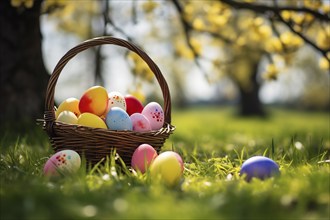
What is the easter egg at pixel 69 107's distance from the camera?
2.53 metres

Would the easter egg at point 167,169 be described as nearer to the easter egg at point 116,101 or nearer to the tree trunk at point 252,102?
the easter egg at point 116,101

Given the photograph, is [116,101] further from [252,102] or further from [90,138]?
[252,102]

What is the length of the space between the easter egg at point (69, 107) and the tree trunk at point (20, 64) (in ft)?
6.04

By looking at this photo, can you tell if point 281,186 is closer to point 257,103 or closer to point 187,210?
point 187,210

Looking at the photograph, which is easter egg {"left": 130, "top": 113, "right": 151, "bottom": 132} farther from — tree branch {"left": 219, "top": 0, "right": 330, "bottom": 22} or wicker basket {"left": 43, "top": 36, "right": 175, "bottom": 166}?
tree branch {"left": 219, "top": 0, "right": 330, "bottom": 22}

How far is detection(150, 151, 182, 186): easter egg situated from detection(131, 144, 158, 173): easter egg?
0.18m

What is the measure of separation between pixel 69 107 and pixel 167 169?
89 centimetres

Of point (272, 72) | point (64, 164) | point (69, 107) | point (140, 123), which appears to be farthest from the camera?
point (272, 72)

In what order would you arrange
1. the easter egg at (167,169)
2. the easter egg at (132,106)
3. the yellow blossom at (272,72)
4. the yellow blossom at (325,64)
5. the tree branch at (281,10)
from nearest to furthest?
the easter egg at (167,169) → the easter egg at (132,106) → the tree branch at (281,10) → the yellow blossom at (325,64) → the yellow blossom at (272,72)

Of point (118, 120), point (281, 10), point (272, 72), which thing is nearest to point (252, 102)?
point (272, 72)

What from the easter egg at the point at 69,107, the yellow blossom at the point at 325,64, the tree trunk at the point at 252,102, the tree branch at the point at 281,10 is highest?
the tree branch at the point at 281,10

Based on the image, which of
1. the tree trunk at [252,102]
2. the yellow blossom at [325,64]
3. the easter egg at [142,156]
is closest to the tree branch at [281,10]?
the yellow blossom at [325,64]

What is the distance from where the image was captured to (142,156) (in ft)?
7.12

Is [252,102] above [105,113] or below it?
below
